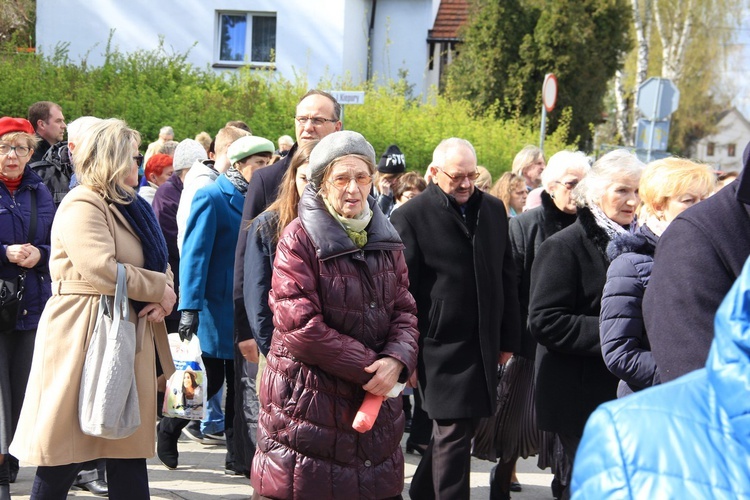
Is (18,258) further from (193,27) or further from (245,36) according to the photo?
(245,36)

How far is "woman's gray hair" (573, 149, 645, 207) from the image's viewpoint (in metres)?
5.02

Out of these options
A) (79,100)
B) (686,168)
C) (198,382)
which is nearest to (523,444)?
(198,382)

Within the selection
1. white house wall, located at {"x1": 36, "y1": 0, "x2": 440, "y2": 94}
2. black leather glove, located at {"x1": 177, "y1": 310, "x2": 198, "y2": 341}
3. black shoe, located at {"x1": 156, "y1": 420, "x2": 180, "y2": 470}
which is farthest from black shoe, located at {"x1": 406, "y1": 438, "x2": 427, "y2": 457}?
white house wall, located at {"x1": 36, "y1": 0, "x2": 440, "y2": 94}

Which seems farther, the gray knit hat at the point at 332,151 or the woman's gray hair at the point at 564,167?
the woman's gray hair at the point at 564,167

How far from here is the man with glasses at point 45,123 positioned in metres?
7.97

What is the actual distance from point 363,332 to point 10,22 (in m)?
19.6

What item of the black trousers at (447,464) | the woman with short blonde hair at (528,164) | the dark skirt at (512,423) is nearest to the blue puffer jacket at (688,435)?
the black trousers at (447,464)

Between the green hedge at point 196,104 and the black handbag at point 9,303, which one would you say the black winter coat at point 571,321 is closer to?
the black handbag at point 9,303

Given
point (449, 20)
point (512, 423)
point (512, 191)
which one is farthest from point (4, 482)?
point (449, 20)

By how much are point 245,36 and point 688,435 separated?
79.2 feet

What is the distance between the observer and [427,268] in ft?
18.3

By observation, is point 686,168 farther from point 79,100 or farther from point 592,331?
point 79,100

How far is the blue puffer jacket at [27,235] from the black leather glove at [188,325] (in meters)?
0.79

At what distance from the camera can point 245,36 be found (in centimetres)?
2470
